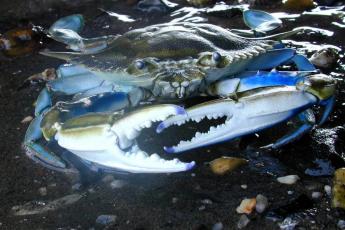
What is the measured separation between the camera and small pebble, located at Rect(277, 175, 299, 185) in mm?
2307

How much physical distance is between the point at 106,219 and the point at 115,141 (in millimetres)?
387

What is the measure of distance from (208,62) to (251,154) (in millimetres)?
528

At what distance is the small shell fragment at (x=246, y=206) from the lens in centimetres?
218

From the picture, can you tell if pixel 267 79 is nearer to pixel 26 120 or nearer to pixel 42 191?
pixel 42 191

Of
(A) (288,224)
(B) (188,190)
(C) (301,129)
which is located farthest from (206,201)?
(C) (301,129)

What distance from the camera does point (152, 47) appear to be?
259 centimetres

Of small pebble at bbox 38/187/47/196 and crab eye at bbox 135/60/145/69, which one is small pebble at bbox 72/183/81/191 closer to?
small pebble at bbox 38/187/47/196

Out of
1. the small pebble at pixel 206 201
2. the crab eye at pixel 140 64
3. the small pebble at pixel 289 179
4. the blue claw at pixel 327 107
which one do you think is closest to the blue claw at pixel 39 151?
the crab eye at pixel 140 64

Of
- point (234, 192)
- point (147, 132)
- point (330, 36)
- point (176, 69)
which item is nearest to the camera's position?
point (234, 192)

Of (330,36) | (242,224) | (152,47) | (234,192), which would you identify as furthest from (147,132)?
(330,36)

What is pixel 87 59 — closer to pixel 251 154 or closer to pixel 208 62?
pixel 208 62

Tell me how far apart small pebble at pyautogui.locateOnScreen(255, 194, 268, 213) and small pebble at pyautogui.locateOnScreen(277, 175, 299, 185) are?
16cm

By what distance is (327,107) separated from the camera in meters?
2.48

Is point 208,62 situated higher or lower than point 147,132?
higher
